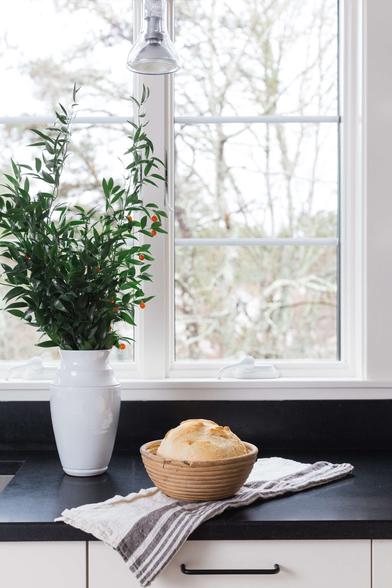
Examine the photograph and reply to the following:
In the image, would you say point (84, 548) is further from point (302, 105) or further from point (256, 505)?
point (302, 105)

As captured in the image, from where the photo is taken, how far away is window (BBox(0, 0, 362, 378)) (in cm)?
236

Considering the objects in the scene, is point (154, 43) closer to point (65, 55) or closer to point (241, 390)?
point (65, 55)

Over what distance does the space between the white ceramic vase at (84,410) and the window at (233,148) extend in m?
0.45

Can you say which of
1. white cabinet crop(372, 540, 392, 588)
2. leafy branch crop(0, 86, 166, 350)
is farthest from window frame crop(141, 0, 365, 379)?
white cabinet crop(372, 540, 392, 588)

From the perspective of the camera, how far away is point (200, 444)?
1.62 meters

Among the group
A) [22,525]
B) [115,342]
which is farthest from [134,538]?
[115,342]

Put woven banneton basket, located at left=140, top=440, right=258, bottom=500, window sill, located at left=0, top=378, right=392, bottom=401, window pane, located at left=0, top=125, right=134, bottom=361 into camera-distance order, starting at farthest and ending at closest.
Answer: window pane, located at left=0, top=125, right=134, bottom=361 < window sill, located at left=0, top=378, right=392, bottom=401 < woven banneton basket, located at left=140, top=440, right=258, bottom=500

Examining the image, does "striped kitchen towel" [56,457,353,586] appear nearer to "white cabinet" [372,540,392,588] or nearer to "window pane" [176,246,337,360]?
"white cabinet" [372,540,392,588]

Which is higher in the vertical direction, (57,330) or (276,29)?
(276,29)

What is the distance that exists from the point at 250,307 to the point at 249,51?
812 millimetres

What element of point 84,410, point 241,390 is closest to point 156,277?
point 241,390

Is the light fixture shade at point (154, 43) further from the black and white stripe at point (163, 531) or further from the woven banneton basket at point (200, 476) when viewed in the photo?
the black and white stripe at point (163, 531)

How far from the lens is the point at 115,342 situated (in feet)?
6.40

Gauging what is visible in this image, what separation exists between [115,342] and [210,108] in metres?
0.87
